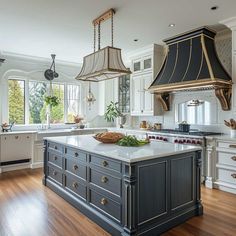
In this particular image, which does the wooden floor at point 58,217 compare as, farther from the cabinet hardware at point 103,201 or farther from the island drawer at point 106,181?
the island drawer at point 106,181

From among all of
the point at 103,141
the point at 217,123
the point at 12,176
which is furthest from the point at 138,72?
the point at 12,176

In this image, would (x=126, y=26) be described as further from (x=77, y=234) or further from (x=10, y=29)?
(x=77, y=234)

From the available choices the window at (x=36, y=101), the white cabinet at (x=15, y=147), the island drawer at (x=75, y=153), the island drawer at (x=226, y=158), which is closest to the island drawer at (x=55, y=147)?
the island drawer at (x=75, y=153)

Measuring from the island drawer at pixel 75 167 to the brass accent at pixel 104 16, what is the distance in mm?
2221

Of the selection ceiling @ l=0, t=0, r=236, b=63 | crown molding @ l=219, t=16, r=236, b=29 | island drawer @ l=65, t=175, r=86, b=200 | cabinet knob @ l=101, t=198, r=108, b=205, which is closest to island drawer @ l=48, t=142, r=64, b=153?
island drawer @ l=65, t=175, r=86, b=200

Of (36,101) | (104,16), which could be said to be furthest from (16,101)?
(104,16)

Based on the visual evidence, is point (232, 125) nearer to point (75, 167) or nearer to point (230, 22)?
point (230, 22)

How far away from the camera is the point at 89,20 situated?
372 centimetres

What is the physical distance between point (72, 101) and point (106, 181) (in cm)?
466

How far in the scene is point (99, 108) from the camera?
7.28 meters

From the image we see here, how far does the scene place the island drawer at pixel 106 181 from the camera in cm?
241

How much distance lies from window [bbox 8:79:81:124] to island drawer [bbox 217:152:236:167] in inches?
172

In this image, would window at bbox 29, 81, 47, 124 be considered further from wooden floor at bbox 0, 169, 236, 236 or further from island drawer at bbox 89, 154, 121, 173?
island drawer at bbox 89, 154, 121, 173

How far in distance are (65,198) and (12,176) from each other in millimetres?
1956
